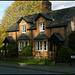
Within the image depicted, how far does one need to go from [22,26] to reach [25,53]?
560 cm

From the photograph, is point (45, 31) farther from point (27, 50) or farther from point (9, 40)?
point (9, 40)

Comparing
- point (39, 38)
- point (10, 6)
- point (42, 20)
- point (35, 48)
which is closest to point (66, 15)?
point (42, 20)

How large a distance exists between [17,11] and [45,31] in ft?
62.6

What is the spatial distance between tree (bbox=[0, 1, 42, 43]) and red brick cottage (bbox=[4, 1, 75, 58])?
10458 millimetres

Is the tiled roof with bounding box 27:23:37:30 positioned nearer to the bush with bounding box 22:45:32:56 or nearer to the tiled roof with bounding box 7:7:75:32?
the tiled roof with bounding box 7:7:75:32

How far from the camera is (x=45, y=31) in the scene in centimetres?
2503

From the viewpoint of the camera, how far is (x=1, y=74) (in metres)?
12.5

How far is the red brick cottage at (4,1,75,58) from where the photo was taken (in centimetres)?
2248

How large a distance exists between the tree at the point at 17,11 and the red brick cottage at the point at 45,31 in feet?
34.3

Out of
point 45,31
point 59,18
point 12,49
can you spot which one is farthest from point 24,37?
point 59,18

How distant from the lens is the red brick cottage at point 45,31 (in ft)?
73.8

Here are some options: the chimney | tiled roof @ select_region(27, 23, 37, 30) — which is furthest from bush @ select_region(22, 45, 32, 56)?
the chimney

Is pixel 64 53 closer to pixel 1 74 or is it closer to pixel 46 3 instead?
pixel 1 74

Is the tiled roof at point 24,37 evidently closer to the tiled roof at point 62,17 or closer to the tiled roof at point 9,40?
the tiled roof at point 9,40
